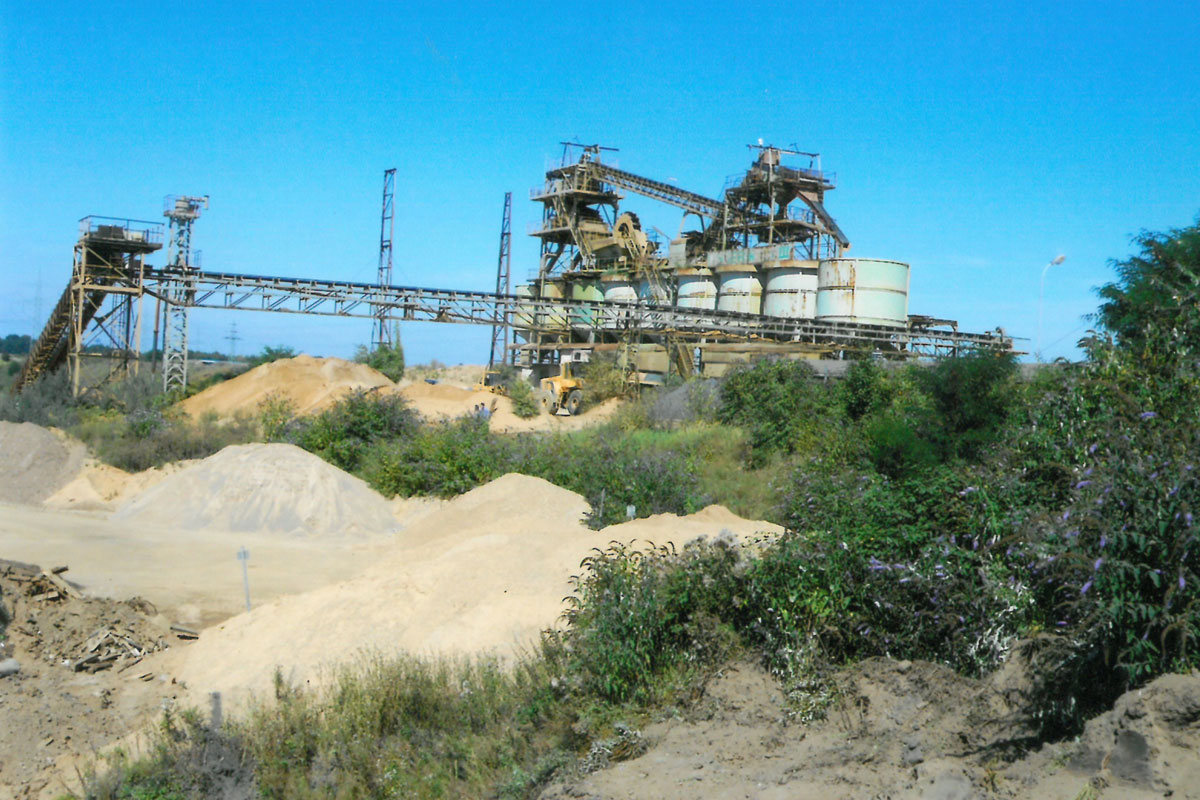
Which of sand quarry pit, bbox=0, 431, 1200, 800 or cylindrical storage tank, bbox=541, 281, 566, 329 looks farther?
cylindrical storage tank, bbox=541, 281, 566, 329

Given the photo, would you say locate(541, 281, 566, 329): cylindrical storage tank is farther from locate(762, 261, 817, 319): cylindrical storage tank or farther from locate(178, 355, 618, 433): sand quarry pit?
locate(762, 261, 817, 319): cylindrical storage tank

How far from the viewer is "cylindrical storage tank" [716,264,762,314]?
4434 centimetres

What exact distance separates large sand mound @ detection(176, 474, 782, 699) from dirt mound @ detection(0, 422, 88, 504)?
11.3m

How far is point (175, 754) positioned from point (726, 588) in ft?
17.3

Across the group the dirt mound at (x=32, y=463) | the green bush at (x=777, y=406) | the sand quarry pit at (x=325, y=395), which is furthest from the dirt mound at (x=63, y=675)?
the sand quarry pit at (x=325, y=395)

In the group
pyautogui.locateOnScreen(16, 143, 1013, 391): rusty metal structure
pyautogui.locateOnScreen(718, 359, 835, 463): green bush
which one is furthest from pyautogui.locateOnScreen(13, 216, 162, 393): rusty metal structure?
pyautogui.locateOnScreen(718, 359, 835, 463): green bush

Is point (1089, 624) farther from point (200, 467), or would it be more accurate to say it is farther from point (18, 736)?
point (200, 467)

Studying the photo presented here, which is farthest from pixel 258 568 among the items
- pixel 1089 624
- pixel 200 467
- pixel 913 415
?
pixel 1089 624

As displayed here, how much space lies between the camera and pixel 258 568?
54.4 ft

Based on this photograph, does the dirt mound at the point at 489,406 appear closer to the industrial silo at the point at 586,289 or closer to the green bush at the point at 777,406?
the green bush at the point at 777,406

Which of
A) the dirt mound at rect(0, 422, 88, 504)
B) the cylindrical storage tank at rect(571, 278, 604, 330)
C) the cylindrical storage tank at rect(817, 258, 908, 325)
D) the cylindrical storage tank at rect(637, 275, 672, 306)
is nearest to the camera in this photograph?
the dirt mound at rect(0, 422, 88, 504)

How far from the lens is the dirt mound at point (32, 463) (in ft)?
73.3

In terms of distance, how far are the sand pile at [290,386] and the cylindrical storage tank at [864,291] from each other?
1811 cm

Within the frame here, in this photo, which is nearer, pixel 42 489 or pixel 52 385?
pixel 42 489
